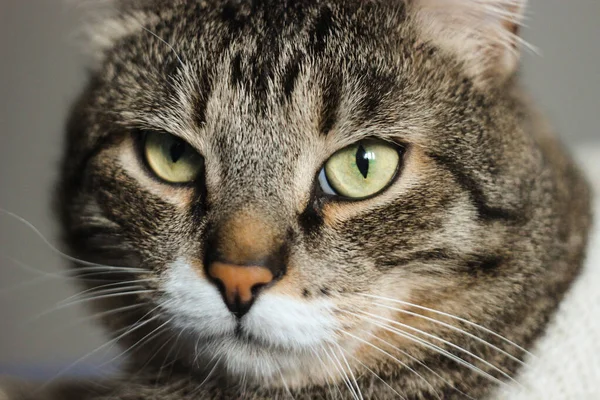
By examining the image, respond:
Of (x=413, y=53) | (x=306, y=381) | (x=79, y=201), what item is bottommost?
(x=306, y=381)

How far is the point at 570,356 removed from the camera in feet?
1.99

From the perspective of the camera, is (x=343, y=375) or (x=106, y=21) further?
(x=106, y=21)

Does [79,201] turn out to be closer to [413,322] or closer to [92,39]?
[92,39]

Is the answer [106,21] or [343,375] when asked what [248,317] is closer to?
[343,375]

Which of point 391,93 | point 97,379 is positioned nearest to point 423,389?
point 391,93

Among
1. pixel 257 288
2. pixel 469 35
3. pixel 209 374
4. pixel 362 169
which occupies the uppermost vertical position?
pixel 469 35

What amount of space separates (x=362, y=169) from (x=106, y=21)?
36 centimetres

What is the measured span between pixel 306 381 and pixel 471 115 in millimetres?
306

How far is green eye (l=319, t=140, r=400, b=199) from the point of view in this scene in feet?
1.88

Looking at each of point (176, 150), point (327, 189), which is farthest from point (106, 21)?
point (327, 189)

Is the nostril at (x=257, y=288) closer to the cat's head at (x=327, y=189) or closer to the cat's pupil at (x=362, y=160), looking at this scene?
the cat's head at (x=327, y=189)

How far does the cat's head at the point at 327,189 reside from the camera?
21.1 inches

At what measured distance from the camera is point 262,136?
0.56 meters

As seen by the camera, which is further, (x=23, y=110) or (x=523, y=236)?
(x=23, y=110)
